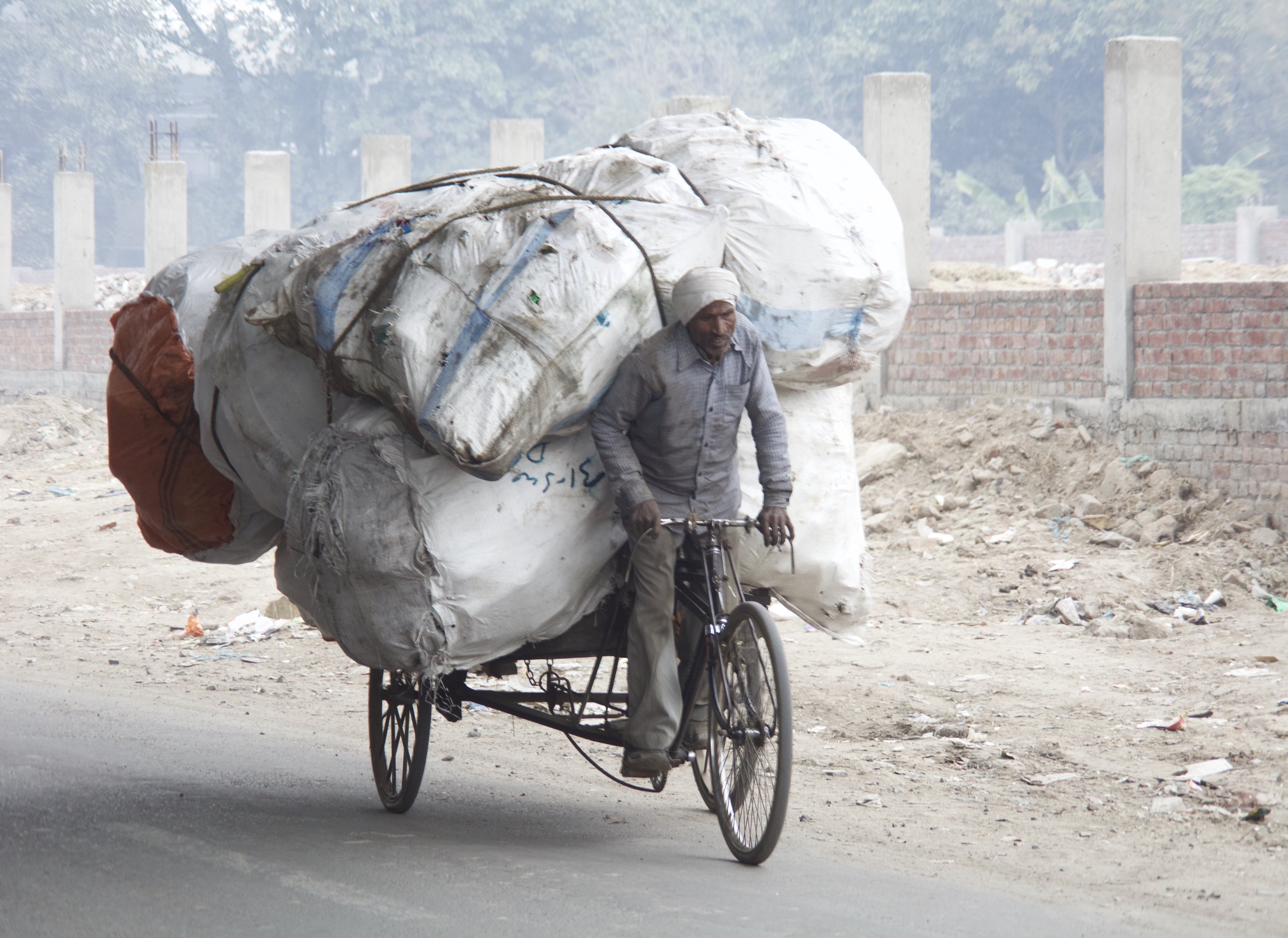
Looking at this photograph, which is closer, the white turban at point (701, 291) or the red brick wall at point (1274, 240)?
the white turban at point (701, 291)

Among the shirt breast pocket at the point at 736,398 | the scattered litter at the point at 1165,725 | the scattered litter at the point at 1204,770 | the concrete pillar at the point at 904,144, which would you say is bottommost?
the scattered litter at the point at 1204,770

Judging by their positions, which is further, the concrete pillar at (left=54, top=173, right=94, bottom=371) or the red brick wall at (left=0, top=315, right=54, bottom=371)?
the red brick wall at (left=0, top=315, right=54, bottom=371)

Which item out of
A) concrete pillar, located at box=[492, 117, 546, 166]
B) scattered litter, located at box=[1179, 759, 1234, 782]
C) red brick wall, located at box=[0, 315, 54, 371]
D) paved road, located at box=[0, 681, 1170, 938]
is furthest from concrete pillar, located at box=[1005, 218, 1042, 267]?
paved road, located at box=[0, 681, 1170, 938]

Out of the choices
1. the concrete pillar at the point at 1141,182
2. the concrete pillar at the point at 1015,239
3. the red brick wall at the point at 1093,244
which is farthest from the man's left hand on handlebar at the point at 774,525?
the concrete pillar at the point at 1015,239

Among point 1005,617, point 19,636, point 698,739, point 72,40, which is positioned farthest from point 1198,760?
point 72,40

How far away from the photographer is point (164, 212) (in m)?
23.2

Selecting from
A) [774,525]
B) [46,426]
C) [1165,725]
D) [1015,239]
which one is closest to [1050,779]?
[1165,725]

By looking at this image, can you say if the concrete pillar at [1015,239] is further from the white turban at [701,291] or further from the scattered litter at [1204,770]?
the white turban at [701,291]

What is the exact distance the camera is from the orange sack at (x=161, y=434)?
5.07 m

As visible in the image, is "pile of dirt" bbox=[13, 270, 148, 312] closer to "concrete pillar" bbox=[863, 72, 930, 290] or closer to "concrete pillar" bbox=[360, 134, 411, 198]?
"concrete pillar" bbox=[360, 134, 411, 198]

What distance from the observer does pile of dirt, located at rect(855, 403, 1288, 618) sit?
30.3 feet

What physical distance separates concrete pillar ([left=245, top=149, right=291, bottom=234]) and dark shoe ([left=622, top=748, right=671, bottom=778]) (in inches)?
732

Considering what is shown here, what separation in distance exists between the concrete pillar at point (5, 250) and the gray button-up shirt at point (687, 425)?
84.3 feet

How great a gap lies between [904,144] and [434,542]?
998 centimetres
